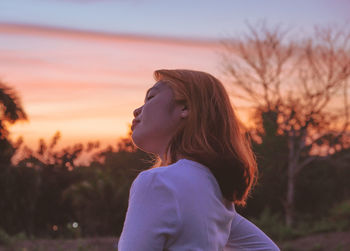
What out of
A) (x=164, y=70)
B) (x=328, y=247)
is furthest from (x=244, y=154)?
(x=328, y=247)

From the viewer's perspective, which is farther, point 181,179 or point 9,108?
point 9,108

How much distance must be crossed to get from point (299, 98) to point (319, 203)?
Answer: 5566 millimetres

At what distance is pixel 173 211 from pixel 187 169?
0.45ft

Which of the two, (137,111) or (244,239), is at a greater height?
(137,111)

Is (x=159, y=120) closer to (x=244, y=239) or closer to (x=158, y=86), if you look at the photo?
(x=158, y=86)

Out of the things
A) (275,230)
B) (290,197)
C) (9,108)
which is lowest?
(290,197)

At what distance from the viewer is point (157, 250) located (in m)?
1.29

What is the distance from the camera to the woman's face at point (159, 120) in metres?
1.51

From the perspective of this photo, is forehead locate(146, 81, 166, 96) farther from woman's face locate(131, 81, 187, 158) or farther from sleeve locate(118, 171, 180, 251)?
sleeve locate(118, 171, 180, 251)

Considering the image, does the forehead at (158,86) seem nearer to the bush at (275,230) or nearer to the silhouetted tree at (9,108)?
the silhouetted tree at (9,108)

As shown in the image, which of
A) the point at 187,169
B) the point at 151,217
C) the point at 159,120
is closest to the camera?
the point at 151,217

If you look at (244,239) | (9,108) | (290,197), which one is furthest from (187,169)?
(290,197)

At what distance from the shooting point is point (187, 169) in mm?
1381

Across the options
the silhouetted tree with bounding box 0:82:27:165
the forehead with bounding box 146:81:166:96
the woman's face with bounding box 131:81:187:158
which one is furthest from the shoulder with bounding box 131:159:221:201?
the silhouetted tree with bounding box 0:82:27:165
